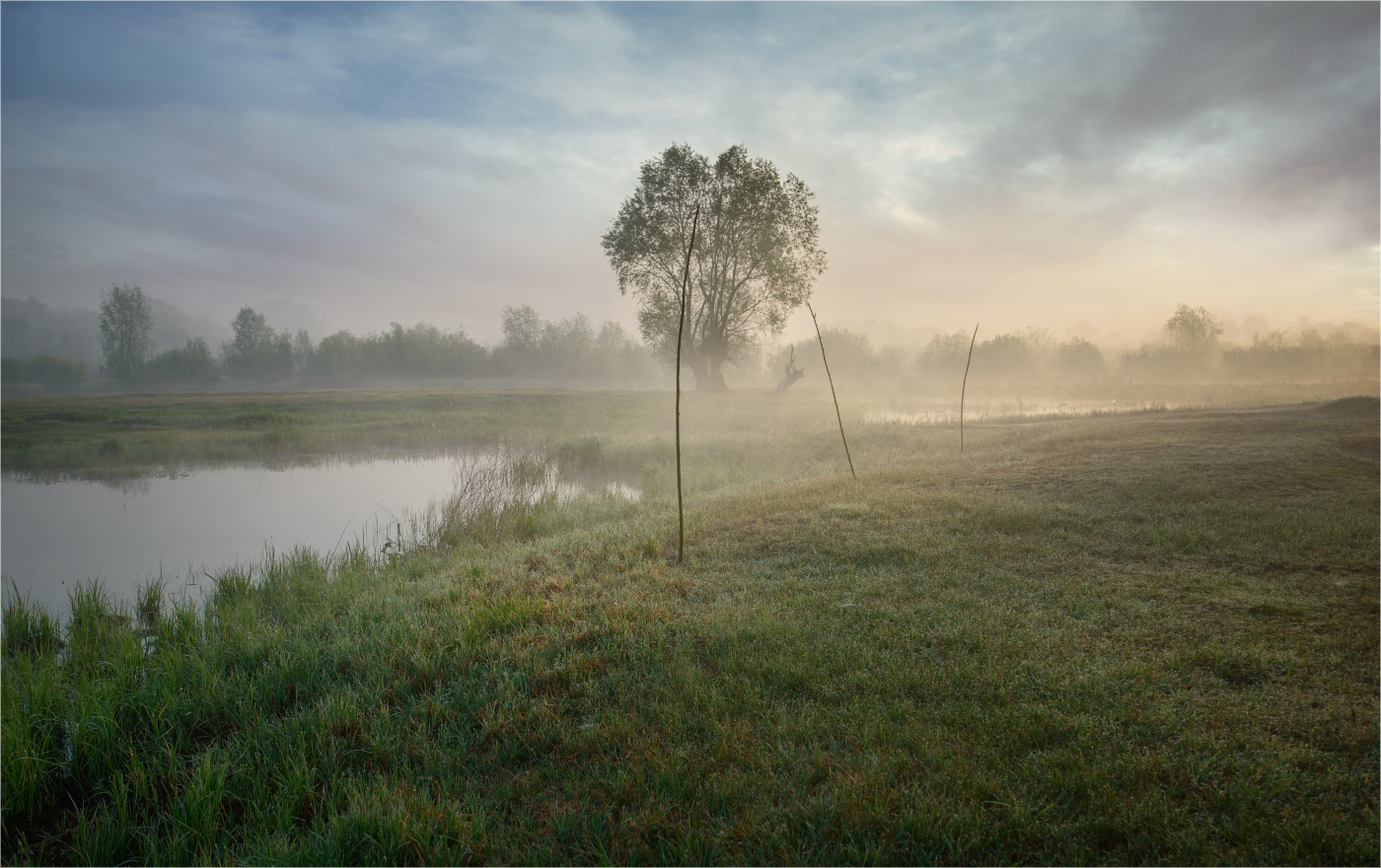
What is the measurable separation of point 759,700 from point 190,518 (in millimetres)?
14724

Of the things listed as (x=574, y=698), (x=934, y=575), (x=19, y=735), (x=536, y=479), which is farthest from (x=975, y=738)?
(x=536, y=479)

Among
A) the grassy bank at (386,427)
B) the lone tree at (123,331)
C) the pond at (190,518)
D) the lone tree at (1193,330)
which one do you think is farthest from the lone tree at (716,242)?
the lone tree at (123,331)

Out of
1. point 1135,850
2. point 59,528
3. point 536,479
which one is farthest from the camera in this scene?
point 536,479

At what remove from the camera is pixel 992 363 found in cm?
8250

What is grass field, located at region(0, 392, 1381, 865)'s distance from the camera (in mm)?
3207

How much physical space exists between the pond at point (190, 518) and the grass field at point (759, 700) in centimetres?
217

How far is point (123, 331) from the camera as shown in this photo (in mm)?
69250

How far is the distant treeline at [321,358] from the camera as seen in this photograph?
69.1 m

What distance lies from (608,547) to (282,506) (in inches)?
414

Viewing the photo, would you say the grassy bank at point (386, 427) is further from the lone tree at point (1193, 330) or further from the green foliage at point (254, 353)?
the green foliage at point (254, 353)

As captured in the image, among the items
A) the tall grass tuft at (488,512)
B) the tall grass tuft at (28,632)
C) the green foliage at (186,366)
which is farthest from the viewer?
the green foliage at (186,366)

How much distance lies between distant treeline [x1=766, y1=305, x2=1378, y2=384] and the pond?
1232 inches

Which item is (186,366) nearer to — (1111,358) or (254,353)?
(254,353)

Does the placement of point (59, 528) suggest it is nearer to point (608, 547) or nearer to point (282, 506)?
point (282, 506)
